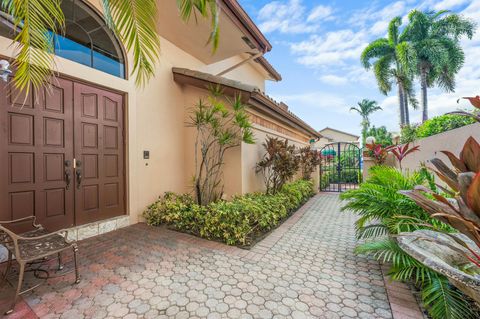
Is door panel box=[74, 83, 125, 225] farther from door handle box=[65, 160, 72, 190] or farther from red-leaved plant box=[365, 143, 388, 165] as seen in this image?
red-leaved plant box=[365, 143, 388, 165]

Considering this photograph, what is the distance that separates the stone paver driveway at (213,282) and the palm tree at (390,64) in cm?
1941

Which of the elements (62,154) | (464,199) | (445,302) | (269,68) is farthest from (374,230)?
(269,68)

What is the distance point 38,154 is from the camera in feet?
12.2

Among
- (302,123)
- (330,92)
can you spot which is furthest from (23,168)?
(330,92)

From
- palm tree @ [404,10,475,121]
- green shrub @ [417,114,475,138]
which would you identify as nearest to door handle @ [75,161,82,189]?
green shrub @ [417,114,475,138]

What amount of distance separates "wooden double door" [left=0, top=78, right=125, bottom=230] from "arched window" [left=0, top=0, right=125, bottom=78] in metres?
0.58

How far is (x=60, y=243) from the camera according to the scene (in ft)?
9.18

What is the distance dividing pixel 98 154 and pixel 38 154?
993 mm

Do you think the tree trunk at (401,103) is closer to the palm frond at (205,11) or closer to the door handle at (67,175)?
the palm frond at (205,11)

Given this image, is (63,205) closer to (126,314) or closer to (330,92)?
(126,314)

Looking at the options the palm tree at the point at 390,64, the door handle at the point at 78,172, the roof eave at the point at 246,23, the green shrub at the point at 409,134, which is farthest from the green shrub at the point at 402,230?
A: the palm tree at the point at 390,64

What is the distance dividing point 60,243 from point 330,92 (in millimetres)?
19298

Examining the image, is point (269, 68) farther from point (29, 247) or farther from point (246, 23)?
point (29, 247)

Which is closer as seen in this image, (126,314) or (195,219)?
(126,314)
